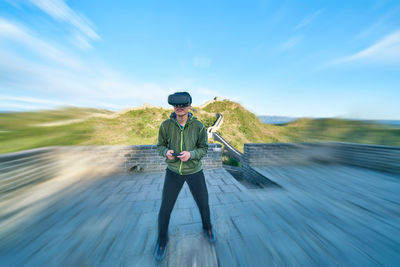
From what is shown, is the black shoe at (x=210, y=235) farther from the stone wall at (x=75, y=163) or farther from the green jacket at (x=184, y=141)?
the stone wall at (x=75, y=163)

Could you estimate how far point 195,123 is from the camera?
5.75 ft

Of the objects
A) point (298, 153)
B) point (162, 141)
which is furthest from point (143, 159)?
point (298, 153)

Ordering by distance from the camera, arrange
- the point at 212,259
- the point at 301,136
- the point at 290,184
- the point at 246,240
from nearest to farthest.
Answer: the point at 212,259, the point at 246,240, the point at 290,184, the point at 301,136

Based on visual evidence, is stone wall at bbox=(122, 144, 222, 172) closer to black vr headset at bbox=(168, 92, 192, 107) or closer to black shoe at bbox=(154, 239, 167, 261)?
black shoe at bbox=(154, 239, 167, 261)

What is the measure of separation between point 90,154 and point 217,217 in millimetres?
4564

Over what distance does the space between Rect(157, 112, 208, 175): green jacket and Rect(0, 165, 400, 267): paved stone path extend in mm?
1143

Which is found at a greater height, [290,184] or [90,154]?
[90,154]

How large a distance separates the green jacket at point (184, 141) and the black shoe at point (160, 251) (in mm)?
1014

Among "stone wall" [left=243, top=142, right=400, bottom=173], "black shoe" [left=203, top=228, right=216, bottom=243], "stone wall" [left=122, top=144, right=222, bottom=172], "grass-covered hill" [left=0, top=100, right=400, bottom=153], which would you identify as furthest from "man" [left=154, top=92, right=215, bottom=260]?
"stone wall" [left=243, top=142, right=400, bottom=173]

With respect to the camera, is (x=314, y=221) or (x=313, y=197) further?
(x=313, y=197)

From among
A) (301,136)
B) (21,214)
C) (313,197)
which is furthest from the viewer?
(301,136)

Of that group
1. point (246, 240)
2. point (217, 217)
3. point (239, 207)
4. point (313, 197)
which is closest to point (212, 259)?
point (246, 240)

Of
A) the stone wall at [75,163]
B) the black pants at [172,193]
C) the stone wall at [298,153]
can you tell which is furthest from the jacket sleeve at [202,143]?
the stone wall at [298,153]

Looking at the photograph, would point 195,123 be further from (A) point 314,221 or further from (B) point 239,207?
(A) point 314,221
